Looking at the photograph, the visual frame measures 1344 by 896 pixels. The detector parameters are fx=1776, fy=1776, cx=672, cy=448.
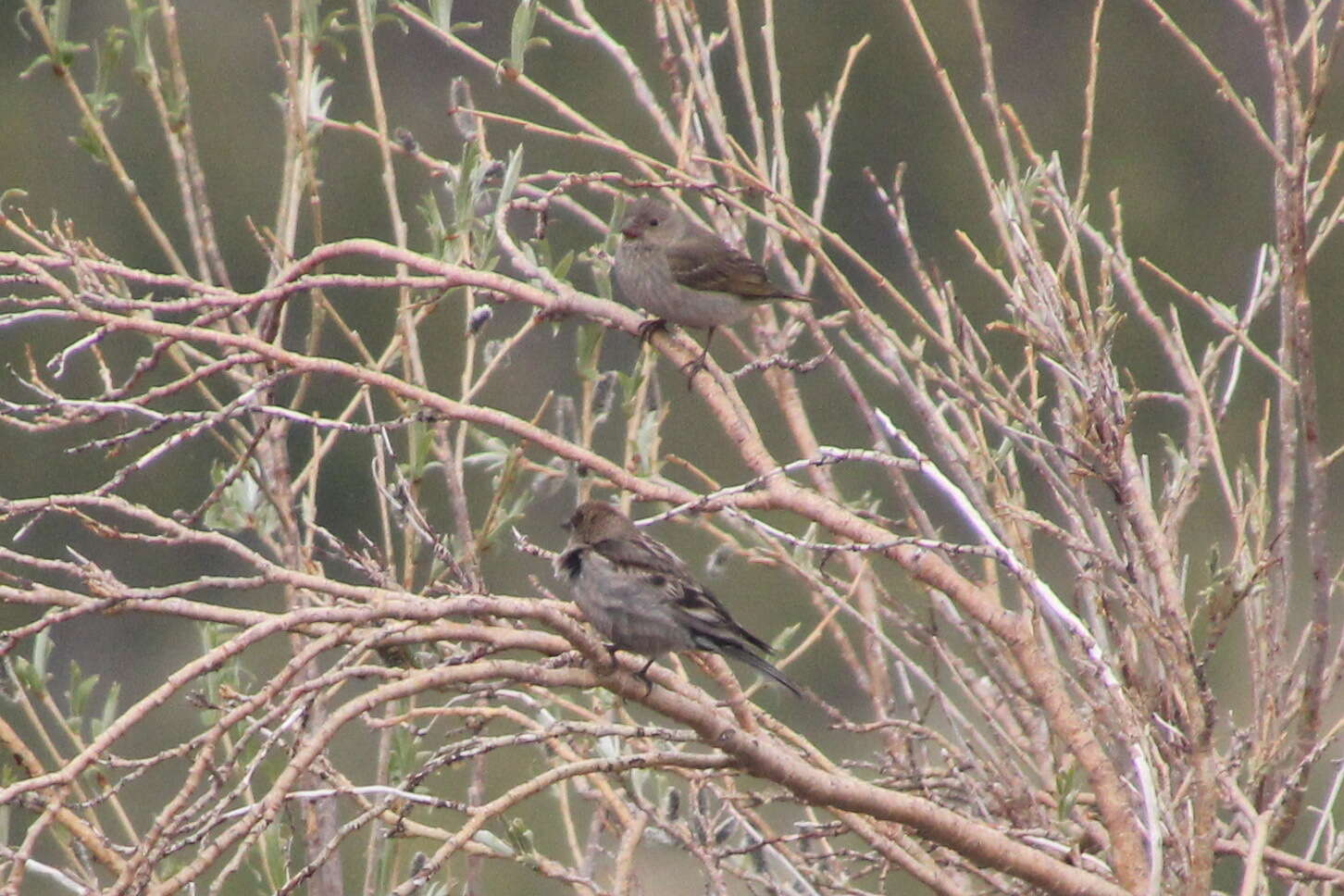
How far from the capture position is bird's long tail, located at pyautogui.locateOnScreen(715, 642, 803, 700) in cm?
386

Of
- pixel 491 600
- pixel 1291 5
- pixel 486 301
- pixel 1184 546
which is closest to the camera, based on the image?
pixel 491 600

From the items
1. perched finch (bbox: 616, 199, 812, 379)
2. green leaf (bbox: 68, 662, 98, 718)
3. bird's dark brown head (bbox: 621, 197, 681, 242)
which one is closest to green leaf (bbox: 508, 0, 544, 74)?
green leaf (bbox: 68, 662, 98, 718)

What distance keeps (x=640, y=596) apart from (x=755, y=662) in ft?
1.48

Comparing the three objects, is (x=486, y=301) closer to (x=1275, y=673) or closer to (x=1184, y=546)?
(x=1275, y=673)

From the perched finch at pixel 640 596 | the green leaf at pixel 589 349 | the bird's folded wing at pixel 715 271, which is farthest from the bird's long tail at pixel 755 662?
the bird's folded wing at pixel 715 271

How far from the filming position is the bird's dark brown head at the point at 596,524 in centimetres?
471

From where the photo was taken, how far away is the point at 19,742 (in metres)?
2.81

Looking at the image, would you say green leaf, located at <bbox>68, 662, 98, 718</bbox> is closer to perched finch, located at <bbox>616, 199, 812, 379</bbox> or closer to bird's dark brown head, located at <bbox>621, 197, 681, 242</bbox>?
perched finch, located at <bbox>616, 199, 812, 379</bbox>

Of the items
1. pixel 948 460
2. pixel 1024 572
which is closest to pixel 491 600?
pixel 1024 572

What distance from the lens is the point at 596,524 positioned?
477cm

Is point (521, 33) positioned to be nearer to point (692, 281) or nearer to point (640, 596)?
point (640, 596)

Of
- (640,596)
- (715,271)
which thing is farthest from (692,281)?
(640,596)

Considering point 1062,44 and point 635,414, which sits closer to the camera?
point 635,414

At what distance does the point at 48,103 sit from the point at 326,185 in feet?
14.3
